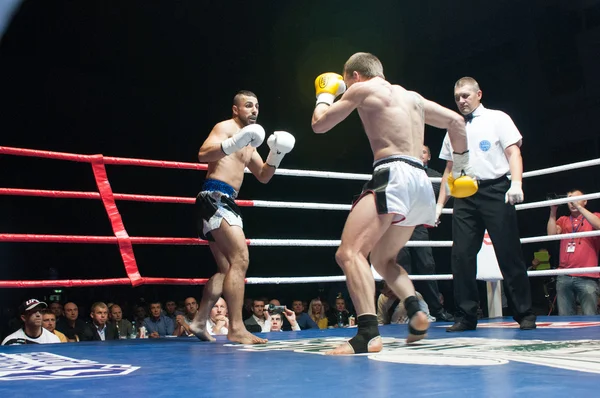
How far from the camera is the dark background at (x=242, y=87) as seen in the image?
335 inches

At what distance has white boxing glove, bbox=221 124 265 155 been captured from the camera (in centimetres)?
264

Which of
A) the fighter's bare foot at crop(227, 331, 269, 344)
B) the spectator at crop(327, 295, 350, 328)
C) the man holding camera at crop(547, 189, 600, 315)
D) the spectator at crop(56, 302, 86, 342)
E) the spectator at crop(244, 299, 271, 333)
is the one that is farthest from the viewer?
the spectator at crop(327, 295, 350, 328)

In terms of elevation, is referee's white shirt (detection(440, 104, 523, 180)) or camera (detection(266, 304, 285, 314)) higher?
referee's white shirt (detection(440, 104, 523, 180))

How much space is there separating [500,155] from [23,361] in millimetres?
2254

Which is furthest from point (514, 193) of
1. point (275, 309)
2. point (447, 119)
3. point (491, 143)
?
point (275, 309)

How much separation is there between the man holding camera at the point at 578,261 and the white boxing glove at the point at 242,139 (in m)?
2.68

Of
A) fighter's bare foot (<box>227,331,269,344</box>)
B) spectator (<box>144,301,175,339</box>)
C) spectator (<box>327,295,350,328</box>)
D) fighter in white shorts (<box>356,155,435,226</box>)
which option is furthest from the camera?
fighter in white shorts (<box>356,155,435,226</box>)

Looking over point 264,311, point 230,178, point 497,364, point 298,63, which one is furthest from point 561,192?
point 497,364

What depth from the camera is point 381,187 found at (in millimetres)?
2074

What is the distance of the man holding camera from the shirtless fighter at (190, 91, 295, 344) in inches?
101

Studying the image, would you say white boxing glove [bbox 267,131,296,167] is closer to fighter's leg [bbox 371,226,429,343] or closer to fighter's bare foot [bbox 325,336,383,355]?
fighter's leg [bbox 371,226,429,343]

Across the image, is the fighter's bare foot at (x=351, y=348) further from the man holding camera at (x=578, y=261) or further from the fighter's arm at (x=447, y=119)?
the man holding camera at (x=578, y=261)

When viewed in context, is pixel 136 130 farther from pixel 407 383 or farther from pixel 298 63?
pixel 407 383

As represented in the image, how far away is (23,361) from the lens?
1952 millimetres
